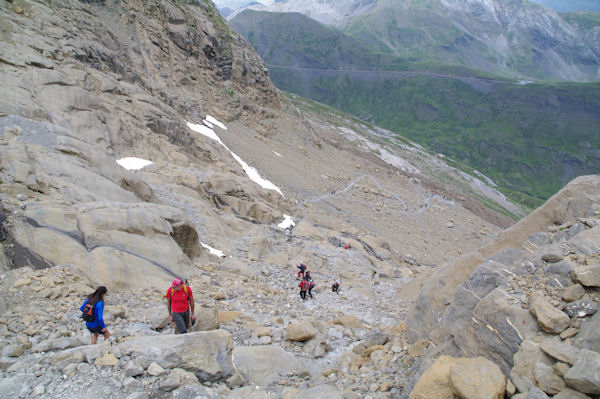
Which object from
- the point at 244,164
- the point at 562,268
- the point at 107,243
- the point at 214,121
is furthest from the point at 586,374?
the point at 214,121

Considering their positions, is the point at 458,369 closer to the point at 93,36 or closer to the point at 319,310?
the point at 319,310

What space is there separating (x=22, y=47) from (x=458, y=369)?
25.8 metres

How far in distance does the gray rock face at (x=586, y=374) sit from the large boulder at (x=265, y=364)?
501 cm

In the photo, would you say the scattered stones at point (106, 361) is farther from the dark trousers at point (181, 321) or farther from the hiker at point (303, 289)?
the hiker at point (303, 289)

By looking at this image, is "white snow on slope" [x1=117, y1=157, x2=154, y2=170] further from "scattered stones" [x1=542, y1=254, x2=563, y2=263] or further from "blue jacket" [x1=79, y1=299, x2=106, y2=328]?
"scattered stones" [x1=542, y1=254, x2=563, y2=263]

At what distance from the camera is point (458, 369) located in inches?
236

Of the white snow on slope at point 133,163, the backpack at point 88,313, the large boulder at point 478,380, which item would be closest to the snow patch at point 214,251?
the white snow on slope at point 133,163

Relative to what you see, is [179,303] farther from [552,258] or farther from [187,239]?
[552,258]

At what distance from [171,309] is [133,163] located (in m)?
14.7

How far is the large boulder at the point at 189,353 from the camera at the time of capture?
20.9 feet

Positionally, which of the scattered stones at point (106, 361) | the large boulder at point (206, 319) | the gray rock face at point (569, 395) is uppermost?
the gray rock face at point (569, 395)

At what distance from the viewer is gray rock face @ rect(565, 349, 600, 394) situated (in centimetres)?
464

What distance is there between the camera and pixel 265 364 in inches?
310

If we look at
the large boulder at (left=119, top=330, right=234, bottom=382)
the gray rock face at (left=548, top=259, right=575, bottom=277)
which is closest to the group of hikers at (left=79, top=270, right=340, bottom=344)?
the large boulder at (left=119, top=330, right=234, bottom=382)
